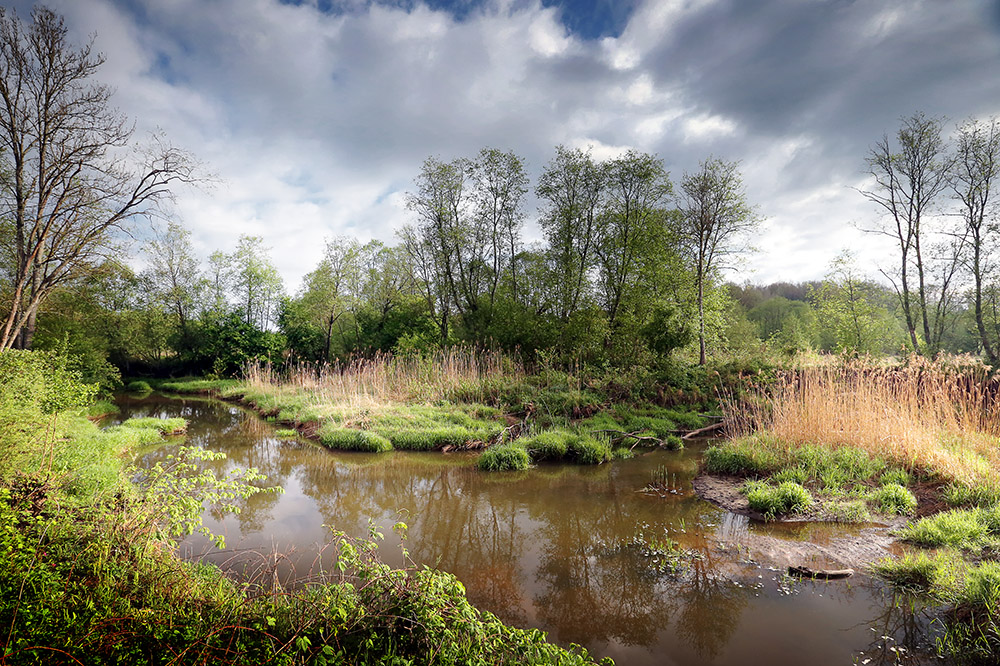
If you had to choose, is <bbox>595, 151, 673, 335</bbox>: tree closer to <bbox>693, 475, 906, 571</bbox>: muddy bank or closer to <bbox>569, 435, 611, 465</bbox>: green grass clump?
<bbox>569, 435, 611, 465</bbox>: green grass clump

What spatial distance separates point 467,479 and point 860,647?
571 centimetres

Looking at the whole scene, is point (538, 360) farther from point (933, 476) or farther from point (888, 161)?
point (888, 161)

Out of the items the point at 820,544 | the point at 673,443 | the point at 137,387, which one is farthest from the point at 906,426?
the point at 137,387

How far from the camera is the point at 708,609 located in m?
3.78

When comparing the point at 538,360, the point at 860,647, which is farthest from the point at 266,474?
the point at 538,360

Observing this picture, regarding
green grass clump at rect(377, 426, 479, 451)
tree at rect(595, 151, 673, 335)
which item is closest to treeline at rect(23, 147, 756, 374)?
tree at rect(595, 151, 673, 335)

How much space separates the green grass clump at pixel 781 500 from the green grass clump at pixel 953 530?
1.02 m

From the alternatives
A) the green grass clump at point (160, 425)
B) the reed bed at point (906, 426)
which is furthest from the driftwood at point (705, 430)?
the green grass clump at point (160, 425)

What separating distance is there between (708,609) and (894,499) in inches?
145

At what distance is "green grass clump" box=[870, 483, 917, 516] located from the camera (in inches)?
213

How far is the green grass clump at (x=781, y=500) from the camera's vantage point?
18.7 ft

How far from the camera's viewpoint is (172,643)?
2.06 m

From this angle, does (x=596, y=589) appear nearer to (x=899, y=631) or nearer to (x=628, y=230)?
Result: (x=899, y=631)

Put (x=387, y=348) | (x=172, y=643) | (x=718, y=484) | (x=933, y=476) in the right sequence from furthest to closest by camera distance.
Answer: (x=387, y=348) → (x=718, y=484) → (x=933, y=476) → (x=172, y=643)
